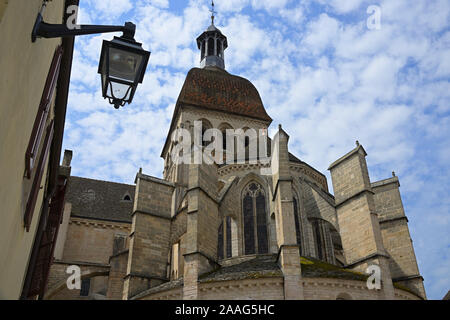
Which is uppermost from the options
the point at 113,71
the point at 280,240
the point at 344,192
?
the point at 344,192

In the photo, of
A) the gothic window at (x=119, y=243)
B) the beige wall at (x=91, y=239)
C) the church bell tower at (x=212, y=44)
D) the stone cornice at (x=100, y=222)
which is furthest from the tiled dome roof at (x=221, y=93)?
the gothic window at (x=119, y=243)

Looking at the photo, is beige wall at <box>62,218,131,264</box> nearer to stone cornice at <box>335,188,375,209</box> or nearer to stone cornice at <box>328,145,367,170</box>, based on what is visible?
stone cornice at <box>328,145,367,170</box>

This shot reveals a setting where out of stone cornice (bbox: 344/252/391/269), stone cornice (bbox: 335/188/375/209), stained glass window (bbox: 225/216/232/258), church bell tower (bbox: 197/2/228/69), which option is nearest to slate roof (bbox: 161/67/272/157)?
church bell tower (bbox: 197/2/228/69)

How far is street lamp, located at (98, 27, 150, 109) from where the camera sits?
13.2ft

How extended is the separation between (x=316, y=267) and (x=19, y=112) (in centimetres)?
1239

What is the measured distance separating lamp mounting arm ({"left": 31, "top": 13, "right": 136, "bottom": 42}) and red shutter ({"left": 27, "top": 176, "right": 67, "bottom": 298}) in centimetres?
445

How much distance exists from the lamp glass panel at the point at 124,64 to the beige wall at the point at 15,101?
626 millimetres

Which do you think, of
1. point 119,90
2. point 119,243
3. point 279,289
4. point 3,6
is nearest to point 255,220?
point 279,289

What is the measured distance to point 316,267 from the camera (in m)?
14.2

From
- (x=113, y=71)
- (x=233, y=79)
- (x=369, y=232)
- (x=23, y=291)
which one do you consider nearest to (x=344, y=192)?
(x=369, y=232)

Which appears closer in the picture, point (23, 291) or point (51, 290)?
point (23, 291)

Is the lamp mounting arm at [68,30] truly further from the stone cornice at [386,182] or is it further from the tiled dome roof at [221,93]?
the tiled dome roof at [221,93]

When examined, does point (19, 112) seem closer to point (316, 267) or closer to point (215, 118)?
point (316, 267)
